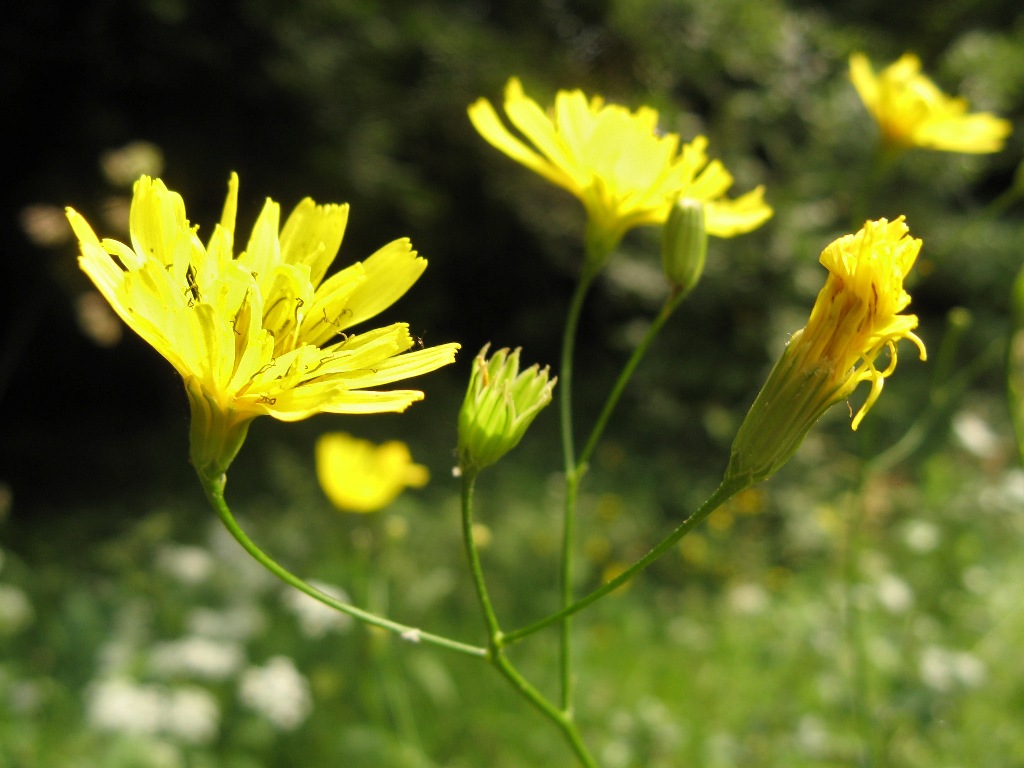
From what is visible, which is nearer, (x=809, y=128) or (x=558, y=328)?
(x=809, y=128)

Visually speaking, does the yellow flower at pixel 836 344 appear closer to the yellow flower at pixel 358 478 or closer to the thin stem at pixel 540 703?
the thin stem at pixel 540 703

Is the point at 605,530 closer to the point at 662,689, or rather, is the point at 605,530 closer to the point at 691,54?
the point at 662,689

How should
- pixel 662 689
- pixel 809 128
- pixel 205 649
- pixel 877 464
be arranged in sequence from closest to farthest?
pixel 877 464 < pixel 205 649 < pixel 662 689 < pixel 809 128

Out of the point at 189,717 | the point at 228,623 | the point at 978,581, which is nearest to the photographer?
the point at 189,717

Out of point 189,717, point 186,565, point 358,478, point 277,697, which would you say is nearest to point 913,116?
point 358,478

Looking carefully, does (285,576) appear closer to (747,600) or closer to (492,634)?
(492,634)

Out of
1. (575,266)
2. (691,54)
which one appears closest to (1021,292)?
(691,54)

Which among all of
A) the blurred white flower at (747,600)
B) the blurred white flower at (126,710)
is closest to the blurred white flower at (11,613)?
the blurred white flower at (126,710)
